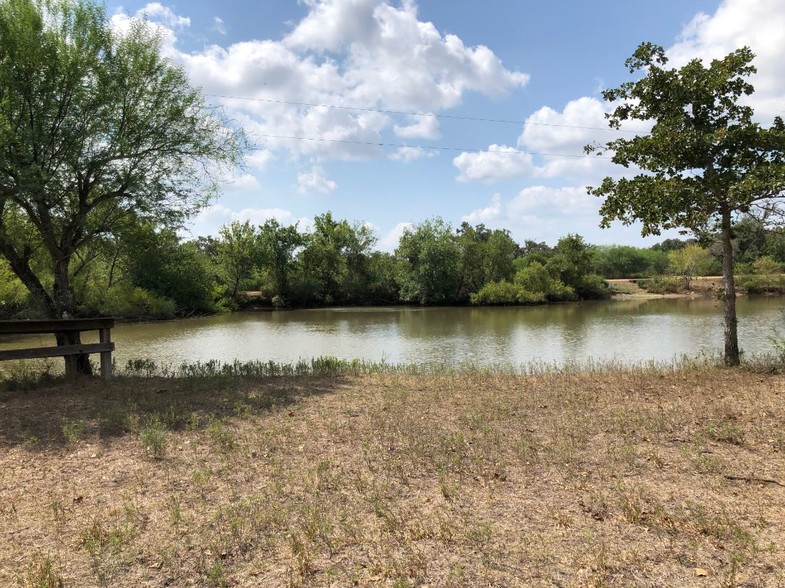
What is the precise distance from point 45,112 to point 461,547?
431 inches

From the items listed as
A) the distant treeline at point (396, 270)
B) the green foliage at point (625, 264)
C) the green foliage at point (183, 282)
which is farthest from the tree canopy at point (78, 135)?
the green foliage at point (625, 264)

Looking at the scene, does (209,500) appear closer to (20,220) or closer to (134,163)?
(134,163)

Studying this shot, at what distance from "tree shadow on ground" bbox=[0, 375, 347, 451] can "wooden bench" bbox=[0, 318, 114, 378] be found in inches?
17.8

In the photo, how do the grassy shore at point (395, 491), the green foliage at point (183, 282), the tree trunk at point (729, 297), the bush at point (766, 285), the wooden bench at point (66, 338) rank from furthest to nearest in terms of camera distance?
the bush at point (766, 285)
the green foliage at point (183, 282)
the tree trunk at point (729, 297)
the wooden bench at point (66, 338)
the grassy shore at point (395, 491)

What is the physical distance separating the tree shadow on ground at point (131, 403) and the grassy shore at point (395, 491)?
6 cm

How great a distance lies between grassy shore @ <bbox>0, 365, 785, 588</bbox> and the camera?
10.9 feet

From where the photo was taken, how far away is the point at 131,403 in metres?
7.90

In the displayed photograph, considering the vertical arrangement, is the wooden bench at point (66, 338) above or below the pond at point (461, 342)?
above

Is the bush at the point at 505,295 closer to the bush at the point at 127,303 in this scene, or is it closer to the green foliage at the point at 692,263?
the green foliage at the point at 692,263

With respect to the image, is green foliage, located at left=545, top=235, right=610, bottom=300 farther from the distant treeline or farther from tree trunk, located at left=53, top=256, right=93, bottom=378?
tree trunk, located at left=53, top=256, right=93, bottom=378

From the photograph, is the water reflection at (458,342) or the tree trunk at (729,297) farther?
the water reflection at (458,342)

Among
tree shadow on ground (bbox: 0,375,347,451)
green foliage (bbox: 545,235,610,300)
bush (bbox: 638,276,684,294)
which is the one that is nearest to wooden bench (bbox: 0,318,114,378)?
tree shadow on ground (bbox: 0,375,347,451)

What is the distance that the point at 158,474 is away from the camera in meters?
5.02

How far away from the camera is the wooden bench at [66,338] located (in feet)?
28.9
